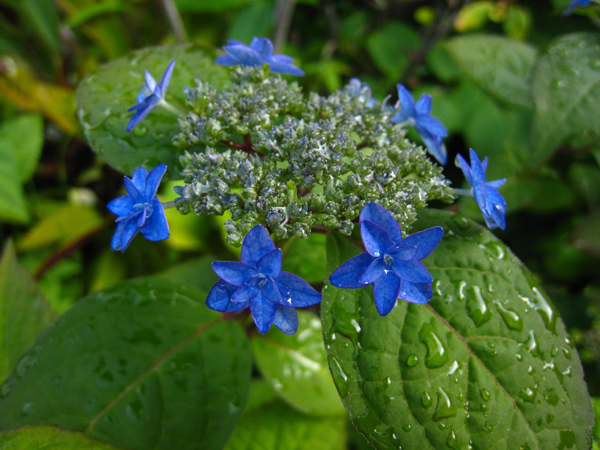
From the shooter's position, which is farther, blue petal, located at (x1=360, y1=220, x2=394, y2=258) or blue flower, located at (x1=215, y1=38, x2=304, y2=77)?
blue flower, located at (x1=215, y1=38, x2=304, y2=77)

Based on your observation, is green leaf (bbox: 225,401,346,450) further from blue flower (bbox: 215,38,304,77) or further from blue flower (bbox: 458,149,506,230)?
blue flower (bbox: 215,38,304,77)

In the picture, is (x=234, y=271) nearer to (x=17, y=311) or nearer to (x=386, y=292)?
(x=386, y=292)

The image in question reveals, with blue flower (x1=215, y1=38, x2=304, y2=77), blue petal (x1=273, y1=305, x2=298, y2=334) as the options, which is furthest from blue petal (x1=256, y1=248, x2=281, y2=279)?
blue flower (x1=215, y1=38, x2=304, y2=77)

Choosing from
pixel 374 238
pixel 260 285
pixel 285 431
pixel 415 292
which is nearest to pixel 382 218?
pixel 374 238

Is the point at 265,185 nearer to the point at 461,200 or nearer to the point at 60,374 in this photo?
the point at 60,374

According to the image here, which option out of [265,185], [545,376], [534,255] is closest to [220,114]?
[265,185]

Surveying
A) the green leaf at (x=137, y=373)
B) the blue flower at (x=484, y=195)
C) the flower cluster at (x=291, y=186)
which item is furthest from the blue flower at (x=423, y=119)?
the green leaf at (x=137, y=373)
